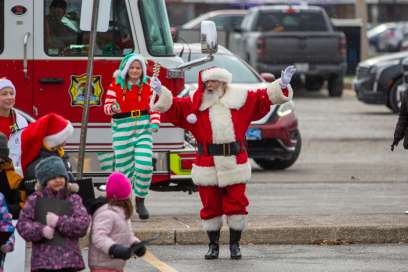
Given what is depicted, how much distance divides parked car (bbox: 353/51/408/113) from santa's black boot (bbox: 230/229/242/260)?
15531mm

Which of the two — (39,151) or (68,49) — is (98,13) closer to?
(68,49)

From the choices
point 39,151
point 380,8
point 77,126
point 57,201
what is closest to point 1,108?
point 39,151

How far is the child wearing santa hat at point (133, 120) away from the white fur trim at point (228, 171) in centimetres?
150

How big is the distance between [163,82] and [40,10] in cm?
131

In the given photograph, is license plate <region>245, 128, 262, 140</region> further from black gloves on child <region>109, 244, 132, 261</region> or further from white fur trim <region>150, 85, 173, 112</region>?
black gloves on child <region>109, 244, 132, 261</region>

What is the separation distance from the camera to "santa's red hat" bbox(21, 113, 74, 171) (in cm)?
910

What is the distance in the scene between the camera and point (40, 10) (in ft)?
45.4

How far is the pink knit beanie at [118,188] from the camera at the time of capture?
8492mm

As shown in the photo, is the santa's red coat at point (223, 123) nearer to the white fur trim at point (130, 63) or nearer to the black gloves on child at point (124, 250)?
the white fur trim at point (130, 63)

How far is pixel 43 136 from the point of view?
9.12 meters

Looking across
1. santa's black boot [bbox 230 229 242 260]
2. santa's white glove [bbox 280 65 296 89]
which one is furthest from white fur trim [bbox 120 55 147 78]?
santa's black boot [bbox 230 229 242 260]

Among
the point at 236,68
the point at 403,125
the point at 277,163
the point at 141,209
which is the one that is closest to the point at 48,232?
the point at 141,209

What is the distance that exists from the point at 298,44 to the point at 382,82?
6.18 metres

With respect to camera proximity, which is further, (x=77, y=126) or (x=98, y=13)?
(x=77, y=126)
